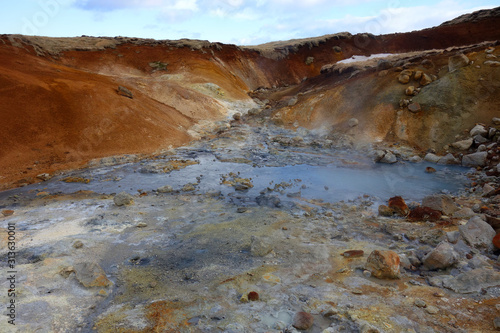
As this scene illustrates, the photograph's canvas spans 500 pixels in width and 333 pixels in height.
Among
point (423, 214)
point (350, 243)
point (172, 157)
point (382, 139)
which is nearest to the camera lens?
point (350, 243)

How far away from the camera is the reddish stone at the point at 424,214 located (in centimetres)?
606

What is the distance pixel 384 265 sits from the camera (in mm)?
4102

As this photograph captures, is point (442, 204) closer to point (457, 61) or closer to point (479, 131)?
point (479, 131)

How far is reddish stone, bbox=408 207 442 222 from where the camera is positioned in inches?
239

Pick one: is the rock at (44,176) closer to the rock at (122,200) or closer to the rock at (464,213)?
the rock at (122,200)

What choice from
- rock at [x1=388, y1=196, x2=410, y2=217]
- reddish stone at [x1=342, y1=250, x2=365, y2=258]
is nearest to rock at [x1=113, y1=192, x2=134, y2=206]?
reddish stone at [x1=342, y1=250, x2=365, y2=258]

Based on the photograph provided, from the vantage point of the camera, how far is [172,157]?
11.6 metres

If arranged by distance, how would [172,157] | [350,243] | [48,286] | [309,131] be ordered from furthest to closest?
1. [309,131]
2. [172,157]
3. [350,243]
4. [48,286]

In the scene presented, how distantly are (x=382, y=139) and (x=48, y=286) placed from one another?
39.7 feet

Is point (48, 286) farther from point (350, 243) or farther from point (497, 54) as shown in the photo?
point (497, 54)

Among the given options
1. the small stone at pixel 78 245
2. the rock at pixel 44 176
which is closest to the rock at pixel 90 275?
the small stone at pixel 78 245

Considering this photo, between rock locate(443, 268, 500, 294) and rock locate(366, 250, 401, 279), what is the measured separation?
569mm

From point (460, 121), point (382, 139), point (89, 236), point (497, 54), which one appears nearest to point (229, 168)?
point (89, 236)

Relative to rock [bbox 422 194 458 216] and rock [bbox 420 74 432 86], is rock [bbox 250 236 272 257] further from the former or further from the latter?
rock [bbox 420 74 432 86]
